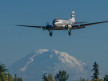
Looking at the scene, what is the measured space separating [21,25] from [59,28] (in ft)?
35.3

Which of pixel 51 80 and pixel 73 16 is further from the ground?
pixel 73 16

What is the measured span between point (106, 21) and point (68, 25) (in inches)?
452

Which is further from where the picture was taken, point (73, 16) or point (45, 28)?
point (73, 16)

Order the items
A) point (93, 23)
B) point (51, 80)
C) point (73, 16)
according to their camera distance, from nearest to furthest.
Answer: point (93, 23), point (73, 16), point (51, 80)

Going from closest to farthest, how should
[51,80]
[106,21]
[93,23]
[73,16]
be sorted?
[106,21], [93,23], [73,16], [51,80]

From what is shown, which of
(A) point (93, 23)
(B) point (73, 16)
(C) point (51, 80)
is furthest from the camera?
(C) point (51, 80)

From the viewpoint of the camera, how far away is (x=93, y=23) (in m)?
116

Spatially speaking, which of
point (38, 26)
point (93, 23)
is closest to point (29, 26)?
point (38, 26)

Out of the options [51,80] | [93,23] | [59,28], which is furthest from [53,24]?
[51,80]

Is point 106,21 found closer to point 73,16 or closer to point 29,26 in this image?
point 29,26

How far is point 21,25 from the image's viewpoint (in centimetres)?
11562

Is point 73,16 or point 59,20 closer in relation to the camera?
point 59,20

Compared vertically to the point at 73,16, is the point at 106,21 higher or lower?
lower

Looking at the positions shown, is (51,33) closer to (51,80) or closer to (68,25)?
(68,25)
